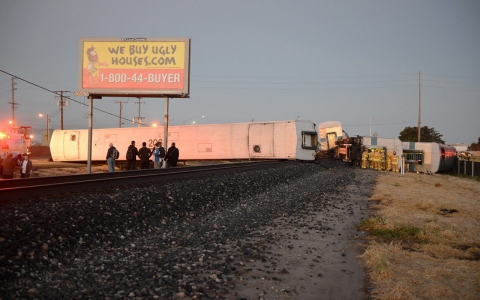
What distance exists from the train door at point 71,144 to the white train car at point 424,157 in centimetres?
2998

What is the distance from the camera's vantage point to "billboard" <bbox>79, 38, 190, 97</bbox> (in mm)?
25828

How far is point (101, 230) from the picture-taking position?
6887 mm

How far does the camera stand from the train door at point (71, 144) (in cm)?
3250

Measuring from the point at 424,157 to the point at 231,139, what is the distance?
1947cm

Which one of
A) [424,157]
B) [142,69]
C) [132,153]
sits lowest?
[424,157]

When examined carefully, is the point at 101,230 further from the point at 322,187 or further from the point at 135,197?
the point at 322,187

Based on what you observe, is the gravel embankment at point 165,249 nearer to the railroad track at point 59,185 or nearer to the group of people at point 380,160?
the railroad track at point 59,185

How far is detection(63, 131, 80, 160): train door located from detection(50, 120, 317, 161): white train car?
0.93 m

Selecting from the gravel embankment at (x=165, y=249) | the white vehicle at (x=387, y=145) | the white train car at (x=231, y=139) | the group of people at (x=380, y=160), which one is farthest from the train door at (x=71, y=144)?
the white vehicle at (x=387, y=145)

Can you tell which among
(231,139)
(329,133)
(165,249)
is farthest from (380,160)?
(165,249)

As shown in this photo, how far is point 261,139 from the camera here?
30047mm

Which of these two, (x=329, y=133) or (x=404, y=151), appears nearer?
(x=404, y=151)

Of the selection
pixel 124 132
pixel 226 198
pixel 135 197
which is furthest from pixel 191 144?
pixel 135 197

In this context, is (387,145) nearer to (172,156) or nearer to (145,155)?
(172,156)
